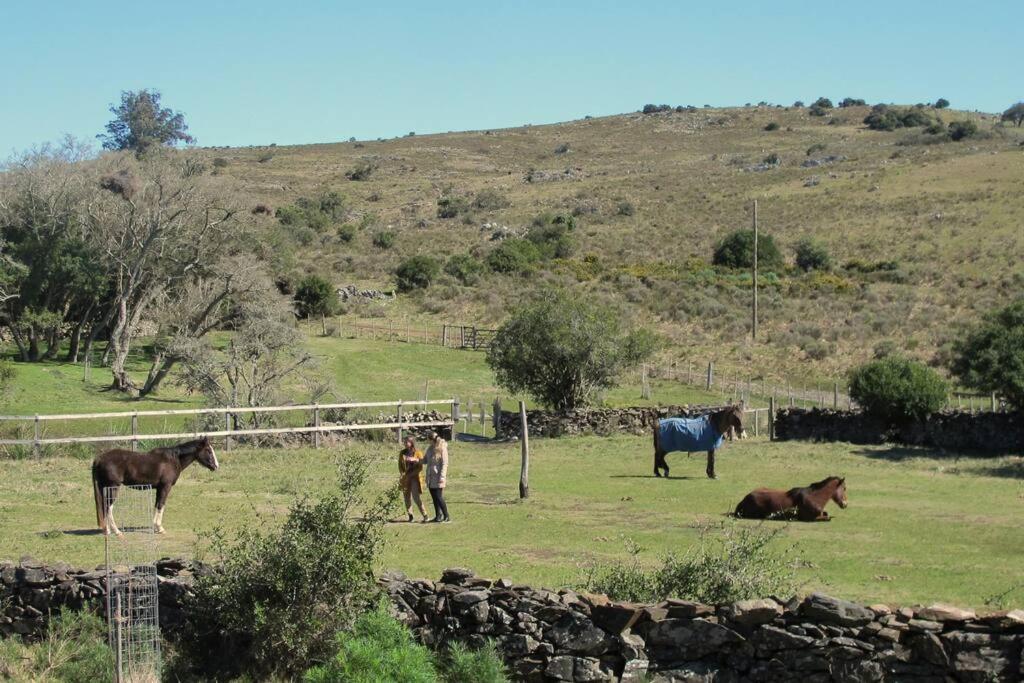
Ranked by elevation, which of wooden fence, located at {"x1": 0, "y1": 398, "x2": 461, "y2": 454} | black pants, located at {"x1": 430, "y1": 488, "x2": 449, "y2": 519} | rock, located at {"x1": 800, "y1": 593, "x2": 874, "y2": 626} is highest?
wooden fence, located at {"x1": 0, "y1": 398, "x2": 461, "y2": 454}

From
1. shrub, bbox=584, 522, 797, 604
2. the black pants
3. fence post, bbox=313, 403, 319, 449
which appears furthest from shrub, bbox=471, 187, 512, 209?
shrub, bbox=584, 522, 797, 604

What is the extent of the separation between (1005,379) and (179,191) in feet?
118

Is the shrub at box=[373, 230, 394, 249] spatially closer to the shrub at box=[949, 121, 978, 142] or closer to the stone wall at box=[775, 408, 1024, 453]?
the stone wall at box=[775, 408, 1024, 453]

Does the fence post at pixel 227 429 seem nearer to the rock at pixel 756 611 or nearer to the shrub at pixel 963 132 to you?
the rock at pixel 756 611

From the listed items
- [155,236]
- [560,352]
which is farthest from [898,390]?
[155,236]

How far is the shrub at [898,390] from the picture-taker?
34.0m

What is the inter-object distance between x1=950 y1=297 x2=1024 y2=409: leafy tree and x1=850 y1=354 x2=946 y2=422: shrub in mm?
1022

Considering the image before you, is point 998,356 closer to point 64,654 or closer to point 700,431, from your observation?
point 700,431

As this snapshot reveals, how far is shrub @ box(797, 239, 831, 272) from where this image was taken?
260 feet

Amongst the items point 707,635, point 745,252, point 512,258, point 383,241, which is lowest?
point 707,635

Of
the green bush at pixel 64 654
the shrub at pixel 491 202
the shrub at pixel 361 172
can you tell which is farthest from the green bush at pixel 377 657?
the shrub at pixel 361 172

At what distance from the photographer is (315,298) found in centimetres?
6506

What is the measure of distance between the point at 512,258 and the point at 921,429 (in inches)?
1863

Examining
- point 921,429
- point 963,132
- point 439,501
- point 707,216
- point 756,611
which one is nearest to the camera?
point 756,611
